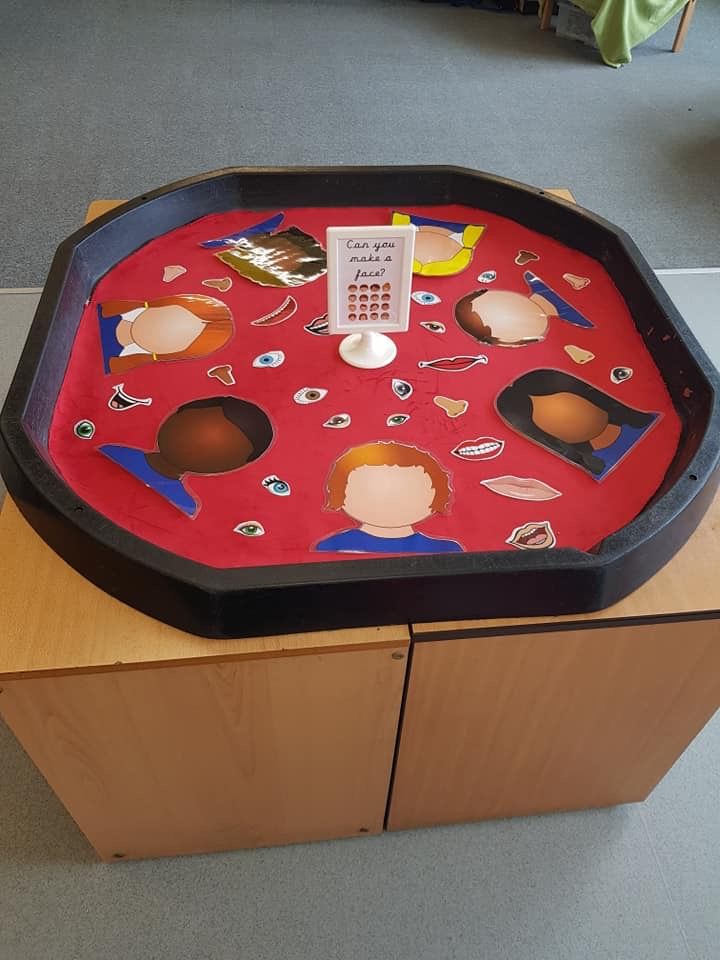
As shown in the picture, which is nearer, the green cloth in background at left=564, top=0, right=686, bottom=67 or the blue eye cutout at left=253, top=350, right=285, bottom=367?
the blue eye cutout at left=253, top=350, right=285, bottom=367

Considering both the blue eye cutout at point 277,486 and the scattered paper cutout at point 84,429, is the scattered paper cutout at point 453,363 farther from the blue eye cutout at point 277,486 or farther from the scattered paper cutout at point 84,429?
the scattered paper cutout at point 84,429

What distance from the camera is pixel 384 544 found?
3.68ft

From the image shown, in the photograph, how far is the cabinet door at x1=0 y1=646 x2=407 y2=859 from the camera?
1.08m

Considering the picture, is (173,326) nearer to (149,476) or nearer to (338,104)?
(149,476)

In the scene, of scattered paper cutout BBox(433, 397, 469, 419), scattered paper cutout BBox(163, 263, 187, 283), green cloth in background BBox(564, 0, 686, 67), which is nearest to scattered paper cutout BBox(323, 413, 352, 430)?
scattered paper cutout BBox(433, 397, 469, 419)

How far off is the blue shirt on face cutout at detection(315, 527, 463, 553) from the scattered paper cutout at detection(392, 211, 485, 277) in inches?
28.1

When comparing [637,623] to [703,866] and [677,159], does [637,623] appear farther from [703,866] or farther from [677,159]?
[677,159]

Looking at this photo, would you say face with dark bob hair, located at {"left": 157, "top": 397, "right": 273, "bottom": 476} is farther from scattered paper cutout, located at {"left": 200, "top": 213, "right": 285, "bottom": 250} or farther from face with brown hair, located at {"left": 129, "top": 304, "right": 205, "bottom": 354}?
scattered paper cutout, located at {"left": 200, "top": 213, "right": 285, "bottom": 250}

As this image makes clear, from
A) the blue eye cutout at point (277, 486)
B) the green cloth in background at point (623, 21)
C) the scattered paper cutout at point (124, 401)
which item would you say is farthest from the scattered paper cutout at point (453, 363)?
the green cloth in background at point (623, 21)

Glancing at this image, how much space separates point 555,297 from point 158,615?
101 centimetres

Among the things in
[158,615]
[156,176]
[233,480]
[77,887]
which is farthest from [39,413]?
[156,176]

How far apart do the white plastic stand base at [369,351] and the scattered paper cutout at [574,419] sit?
22 cm

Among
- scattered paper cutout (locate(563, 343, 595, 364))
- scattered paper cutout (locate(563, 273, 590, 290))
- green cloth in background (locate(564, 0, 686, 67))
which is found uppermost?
green cloth in background (locate(564, 0, 686, 67))

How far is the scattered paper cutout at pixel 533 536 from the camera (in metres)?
1.13
